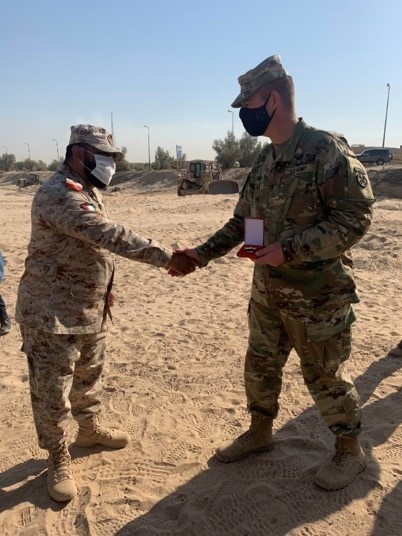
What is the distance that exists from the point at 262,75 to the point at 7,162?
69.3 metres

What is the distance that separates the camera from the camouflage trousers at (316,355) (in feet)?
8.61

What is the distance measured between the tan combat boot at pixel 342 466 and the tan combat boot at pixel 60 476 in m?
1.47

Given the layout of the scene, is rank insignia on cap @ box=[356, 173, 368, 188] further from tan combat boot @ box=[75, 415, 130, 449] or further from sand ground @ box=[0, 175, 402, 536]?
tan combat boot @ box=[75, 415, 130, 449]

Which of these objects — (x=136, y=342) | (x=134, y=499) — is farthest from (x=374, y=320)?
(x=134, y=499)

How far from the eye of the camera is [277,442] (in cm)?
336

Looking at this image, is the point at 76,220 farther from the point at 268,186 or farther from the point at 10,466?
the point at 10,466

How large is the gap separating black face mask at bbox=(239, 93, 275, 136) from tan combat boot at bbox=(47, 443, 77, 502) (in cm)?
219

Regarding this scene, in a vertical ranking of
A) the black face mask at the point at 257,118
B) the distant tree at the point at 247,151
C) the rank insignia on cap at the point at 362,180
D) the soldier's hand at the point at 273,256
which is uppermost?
the distant tree at the point at 247,151

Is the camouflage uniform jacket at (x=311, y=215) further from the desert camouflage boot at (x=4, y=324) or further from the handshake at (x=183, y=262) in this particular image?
the desert camouflage boot at (x=4, y=324)

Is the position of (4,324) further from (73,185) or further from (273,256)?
(273,256)

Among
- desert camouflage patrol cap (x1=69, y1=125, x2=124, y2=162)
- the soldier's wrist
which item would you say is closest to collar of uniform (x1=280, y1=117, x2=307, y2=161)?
the soldier's wrist

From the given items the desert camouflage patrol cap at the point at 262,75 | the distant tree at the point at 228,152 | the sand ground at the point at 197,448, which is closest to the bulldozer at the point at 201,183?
the distant tree at the point at 228,152

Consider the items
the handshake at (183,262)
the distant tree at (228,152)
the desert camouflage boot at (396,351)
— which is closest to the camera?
the handshake at (183,262)

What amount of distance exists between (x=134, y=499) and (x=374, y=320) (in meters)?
3.85
